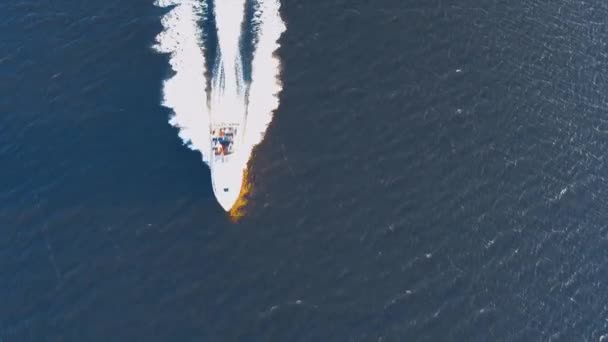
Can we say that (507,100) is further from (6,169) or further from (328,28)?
(6,169)

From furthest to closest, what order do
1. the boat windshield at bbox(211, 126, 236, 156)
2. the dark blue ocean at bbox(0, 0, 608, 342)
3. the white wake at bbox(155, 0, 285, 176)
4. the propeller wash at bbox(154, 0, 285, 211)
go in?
1. the white wake at bbox(155, 0, 285, 176)
2. the propeller wash at bbox(154, 0, 285, 211)
3. the boat windshield at bbox(211, 126, 236, 156)
4. the dark blue ocean at bbox(0, 0, 608, 342)

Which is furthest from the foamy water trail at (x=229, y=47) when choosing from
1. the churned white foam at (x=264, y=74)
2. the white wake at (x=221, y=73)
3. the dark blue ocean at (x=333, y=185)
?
the dark blue ocean at (x=333, y=185)

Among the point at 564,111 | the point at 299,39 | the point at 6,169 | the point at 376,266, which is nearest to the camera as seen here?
the point at 376,266

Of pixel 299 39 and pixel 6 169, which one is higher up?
pixel 299 39

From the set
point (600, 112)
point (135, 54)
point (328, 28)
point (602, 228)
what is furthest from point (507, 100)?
point (135, 54)

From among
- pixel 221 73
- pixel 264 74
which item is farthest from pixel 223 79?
pixel 264 74

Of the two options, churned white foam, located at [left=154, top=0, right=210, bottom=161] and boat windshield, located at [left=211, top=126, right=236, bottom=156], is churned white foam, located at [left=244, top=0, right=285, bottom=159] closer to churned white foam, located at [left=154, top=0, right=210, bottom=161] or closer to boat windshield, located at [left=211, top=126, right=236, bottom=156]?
boat windshield, located at [left=211, top=126, right=236, bottom=156]

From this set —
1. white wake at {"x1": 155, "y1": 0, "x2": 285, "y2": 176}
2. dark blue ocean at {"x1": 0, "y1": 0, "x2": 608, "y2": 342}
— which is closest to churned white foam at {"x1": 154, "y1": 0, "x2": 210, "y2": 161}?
white wake at {"x1": 155, "y1": 0, "x2": 285, "y2": 176}

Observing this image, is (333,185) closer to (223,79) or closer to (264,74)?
(264,74)

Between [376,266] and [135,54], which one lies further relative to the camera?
[135,54]
